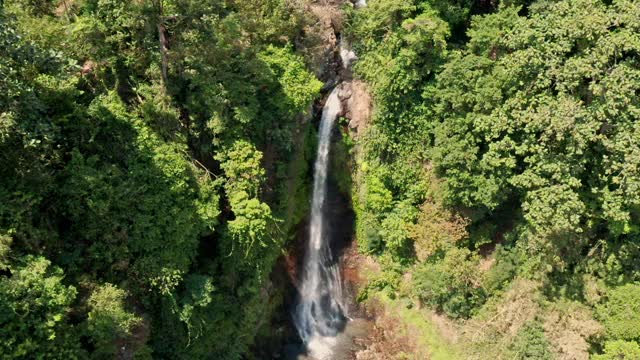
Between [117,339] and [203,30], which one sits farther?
[203,30]

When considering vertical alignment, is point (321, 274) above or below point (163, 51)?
below

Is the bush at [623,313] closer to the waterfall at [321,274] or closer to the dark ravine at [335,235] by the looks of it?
the dark ravine at [335,235]

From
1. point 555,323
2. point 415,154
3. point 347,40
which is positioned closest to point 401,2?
point 347,40

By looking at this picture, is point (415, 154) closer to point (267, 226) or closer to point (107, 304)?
point (267, 226)

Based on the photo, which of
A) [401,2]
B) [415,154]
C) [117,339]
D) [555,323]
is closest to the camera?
[117,339]

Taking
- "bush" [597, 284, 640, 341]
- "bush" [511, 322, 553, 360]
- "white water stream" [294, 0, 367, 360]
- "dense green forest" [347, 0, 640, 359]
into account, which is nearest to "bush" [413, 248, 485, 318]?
"dense green forest" [347, 0, 640, 359]

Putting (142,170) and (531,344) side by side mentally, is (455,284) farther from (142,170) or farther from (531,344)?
(142,170)

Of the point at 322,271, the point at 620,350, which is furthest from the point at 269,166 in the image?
the point at 620,350
